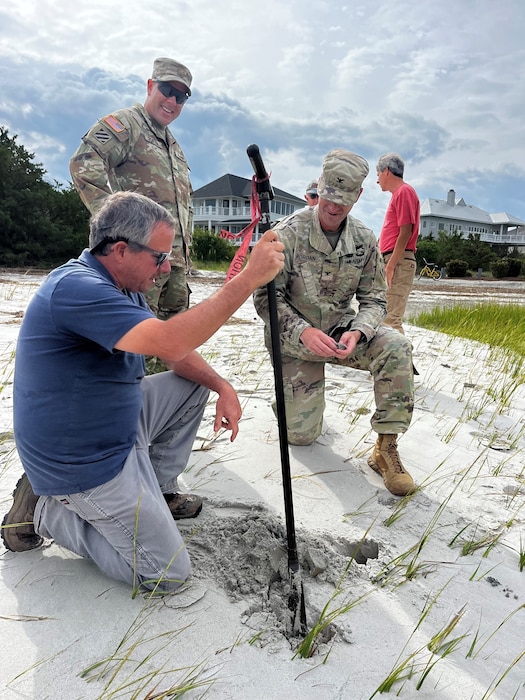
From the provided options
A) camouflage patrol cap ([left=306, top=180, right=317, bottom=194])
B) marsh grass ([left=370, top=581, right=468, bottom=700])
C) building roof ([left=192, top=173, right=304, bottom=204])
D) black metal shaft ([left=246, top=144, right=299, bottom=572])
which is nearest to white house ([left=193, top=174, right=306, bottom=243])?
building roof ([left=192, top=173, right=304, bottom=204])

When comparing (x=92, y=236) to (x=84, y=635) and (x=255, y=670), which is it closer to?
(x=84, y=635)

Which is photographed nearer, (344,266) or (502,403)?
(344,266)

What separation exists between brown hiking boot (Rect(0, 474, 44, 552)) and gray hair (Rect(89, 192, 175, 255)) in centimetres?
105

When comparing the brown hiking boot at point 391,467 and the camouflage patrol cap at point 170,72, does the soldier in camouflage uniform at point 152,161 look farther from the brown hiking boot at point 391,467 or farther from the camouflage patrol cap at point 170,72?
the brown hiking boot at point 391,467

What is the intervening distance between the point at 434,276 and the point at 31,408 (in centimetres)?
2613

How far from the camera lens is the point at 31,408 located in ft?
5.94

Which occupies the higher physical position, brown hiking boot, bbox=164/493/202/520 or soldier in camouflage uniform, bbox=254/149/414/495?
soldier in camouflage uniform, bbox=254/149/414/495

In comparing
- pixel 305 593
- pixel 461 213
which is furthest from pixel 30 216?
pixel 461 213

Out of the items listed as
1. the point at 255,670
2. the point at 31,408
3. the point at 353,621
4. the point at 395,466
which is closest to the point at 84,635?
the point at 255,670

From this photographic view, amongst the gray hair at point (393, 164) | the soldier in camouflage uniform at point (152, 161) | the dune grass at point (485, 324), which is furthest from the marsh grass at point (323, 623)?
the dune grass at point (485, 324)

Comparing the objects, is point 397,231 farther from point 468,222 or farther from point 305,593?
point 468,222

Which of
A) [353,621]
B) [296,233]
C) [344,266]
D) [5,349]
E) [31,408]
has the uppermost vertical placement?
[296,233]

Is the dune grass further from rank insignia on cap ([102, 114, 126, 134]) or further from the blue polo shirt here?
the blue polo shirt

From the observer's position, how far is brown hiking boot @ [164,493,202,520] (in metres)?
2.37
